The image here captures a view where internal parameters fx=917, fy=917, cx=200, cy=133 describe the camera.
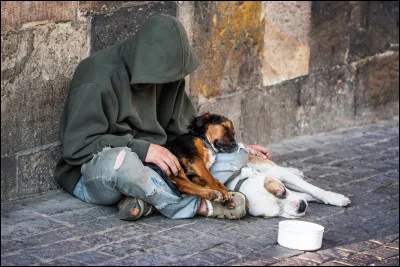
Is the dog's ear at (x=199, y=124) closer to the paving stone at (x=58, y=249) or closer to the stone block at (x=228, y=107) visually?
the paving stone at (x=58, y=249)

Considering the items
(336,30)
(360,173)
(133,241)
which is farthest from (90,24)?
(336,30)

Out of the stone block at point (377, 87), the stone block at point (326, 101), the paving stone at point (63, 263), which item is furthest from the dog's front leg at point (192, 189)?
the stone block at point (377, 87)

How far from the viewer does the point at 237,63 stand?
737 cm

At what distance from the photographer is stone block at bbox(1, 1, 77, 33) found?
536 centimetres

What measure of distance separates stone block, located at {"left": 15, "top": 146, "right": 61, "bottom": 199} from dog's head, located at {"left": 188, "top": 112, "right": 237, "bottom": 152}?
99 cm

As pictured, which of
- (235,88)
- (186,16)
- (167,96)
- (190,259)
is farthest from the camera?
(235,88)

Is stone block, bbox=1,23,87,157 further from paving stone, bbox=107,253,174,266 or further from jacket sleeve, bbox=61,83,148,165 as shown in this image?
paving stone, bbox=107,253,174,266

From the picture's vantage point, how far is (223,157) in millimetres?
5754

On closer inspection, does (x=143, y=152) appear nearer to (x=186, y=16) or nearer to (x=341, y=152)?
(x=186, y=16)

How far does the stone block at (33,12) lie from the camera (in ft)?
17.6

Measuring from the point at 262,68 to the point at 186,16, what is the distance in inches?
42.0

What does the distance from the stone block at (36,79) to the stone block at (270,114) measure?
77.2 inches

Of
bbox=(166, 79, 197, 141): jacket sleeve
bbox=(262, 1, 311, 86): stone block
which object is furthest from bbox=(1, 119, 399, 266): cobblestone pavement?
bbox=(262, 1, 311, 86): stone block

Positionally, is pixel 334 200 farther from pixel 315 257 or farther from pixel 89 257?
pixel 89 257
